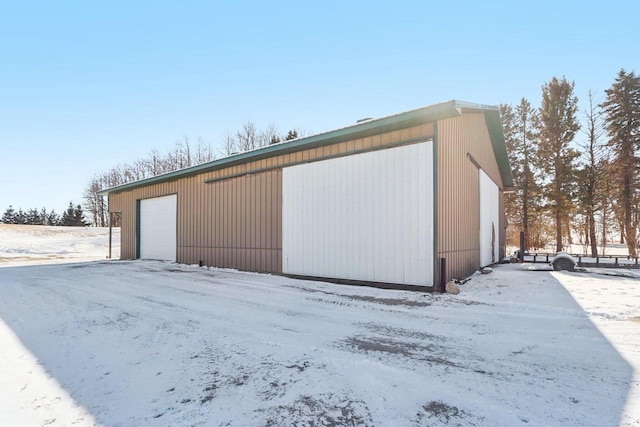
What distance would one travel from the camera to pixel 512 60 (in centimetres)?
973

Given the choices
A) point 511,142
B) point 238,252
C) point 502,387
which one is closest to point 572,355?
point 502,387

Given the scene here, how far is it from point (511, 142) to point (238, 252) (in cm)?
2470

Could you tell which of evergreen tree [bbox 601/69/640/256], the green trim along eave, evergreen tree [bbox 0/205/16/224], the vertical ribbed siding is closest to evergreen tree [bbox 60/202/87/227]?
evergreen tree [bbox 0/205/16/224]

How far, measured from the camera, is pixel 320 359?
120 inches

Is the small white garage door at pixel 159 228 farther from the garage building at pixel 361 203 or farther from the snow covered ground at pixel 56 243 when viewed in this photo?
the snow covered ground at pixel 56 243

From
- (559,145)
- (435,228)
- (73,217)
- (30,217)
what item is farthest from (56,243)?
(30,217)

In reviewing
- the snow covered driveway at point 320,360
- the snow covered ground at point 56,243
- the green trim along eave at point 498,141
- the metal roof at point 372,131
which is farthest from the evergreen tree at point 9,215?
the green trim along eave at point 498,141

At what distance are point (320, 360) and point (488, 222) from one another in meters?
10.8

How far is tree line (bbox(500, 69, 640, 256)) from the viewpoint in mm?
17770

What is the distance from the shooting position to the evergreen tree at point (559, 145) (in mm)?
20359

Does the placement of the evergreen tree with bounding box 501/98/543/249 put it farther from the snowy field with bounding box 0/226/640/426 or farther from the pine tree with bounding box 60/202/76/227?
the pine tree with bounding box 60/202/76/227

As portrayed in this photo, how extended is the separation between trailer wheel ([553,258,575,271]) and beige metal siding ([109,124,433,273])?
22.9ft

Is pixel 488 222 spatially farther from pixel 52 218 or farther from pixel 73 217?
pixel 52 218

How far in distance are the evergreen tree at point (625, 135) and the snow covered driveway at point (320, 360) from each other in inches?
621
